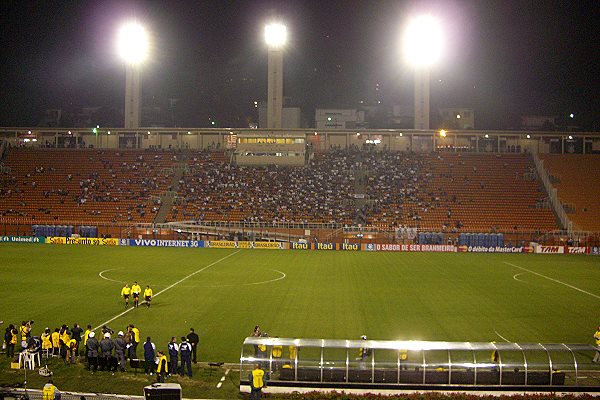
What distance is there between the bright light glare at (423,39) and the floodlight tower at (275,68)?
15653 millimetres

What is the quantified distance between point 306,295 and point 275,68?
4886 centimetres

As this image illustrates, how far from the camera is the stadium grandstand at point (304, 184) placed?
63.6 meters

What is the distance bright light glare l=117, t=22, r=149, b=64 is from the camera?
7406 cm

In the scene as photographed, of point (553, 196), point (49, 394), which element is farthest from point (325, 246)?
point (49, 394)

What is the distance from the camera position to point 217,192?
71.8 metres

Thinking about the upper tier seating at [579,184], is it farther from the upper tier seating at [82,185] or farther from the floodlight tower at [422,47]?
the upper tier seating at [82,185]

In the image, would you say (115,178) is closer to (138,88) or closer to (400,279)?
(138,88)

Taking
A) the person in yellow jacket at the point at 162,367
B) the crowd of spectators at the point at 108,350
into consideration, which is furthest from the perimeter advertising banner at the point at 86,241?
the person in yellow jacket at the point at 162,367

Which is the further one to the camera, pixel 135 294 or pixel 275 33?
pixel 275 33

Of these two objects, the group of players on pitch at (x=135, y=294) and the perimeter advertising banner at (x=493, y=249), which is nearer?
the group of players on pitch at (x=135, y=294)

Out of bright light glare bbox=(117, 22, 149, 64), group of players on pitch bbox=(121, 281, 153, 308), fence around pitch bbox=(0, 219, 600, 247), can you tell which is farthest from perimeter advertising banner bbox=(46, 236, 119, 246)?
group of players on pitch bbox=(121, 281, 153, 308)

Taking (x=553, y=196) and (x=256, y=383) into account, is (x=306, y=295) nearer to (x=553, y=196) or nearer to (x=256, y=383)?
(x=256, y=383)

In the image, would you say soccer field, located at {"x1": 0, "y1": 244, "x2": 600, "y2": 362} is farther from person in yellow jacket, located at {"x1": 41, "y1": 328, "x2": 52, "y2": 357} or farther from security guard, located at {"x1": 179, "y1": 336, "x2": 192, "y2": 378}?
person in yellow jacket, located at {"x1": 41, "y1": 328, "x2": 52, "y2": 357}

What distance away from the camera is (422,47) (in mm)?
72188
